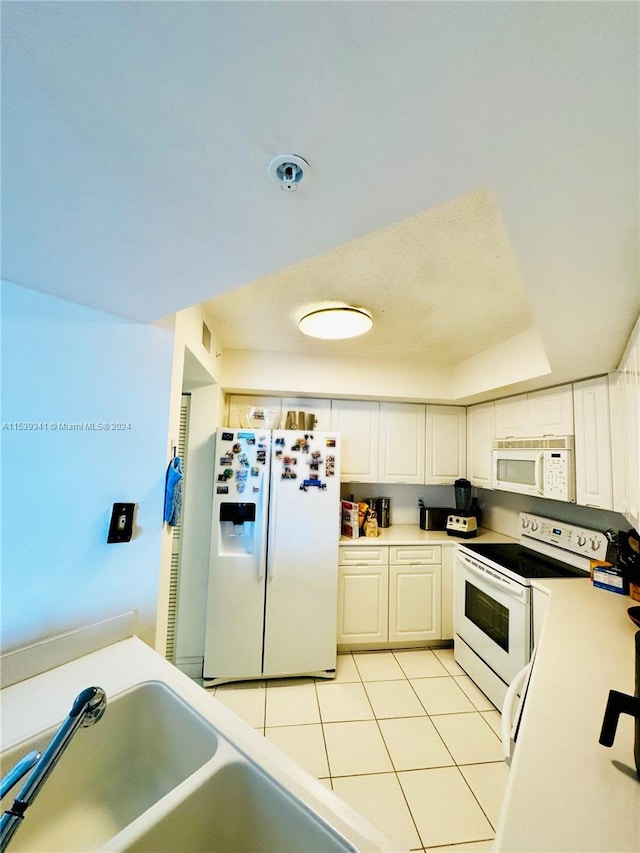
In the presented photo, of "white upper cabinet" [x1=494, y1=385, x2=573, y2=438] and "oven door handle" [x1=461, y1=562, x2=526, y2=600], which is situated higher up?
"white upper cabinet" [x1=494, y1=385, x2=573, y2=438]

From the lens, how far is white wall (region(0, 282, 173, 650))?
1.19 m

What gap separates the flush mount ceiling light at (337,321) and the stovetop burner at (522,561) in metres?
1.72

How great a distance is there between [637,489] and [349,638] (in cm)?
214

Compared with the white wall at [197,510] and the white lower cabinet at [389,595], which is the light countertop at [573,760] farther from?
the white wall at [197,510]

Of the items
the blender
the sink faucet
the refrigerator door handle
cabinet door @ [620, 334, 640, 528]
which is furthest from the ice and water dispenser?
cabinet door @ [620, 334, 640, 528]

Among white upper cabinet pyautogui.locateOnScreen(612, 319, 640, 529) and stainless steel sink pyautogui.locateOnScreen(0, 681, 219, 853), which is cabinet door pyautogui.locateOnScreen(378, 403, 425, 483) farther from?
stainless steel sink pyautogui.locateOnScreen(0, 681, 219, 853)

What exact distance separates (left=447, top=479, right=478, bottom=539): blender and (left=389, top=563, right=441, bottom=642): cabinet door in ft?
1.22

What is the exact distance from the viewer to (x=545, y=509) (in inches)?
97.6

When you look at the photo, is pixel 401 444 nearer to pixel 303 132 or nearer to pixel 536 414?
pixel 536 414

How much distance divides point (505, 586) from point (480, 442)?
1268 millimetres

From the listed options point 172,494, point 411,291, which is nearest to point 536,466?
point 411,291

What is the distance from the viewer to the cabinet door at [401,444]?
2936 millimetres

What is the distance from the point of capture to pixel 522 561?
2135 millimetres

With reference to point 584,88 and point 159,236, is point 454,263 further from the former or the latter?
point 159,236
